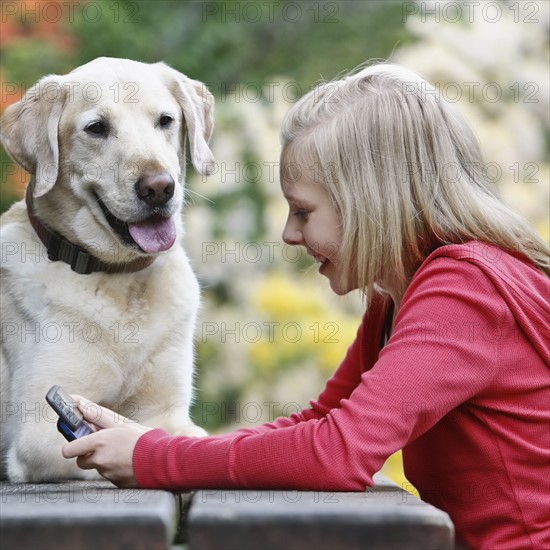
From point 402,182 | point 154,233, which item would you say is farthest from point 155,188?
point 402,182

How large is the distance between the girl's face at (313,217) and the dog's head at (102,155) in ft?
1.36

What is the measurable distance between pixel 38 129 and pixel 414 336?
1.26 m

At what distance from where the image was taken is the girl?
1.74 meters

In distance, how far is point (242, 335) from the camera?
5328 millimetres

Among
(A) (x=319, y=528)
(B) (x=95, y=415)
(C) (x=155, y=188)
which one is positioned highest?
(A) (x=319, y=528)

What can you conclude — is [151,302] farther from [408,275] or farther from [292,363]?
[292,363]

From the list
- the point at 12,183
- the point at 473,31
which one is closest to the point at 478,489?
the point at 473,31

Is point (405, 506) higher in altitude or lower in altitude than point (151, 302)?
higher

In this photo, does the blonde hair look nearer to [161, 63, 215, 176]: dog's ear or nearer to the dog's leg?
[161, 63, 215, 176]: dog's ear

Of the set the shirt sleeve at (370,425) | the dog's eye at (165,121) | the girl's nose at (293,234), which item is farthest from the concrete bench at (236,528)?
the dog's eye at (165,121)

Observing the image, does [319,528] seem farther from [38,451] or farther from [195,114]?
[195,114]

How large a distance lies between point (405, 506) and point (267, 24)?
362 inches

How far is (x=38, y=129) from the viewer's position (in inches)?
100

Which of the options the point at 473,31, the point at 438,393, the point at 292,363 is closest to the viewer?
the point at 438,393
